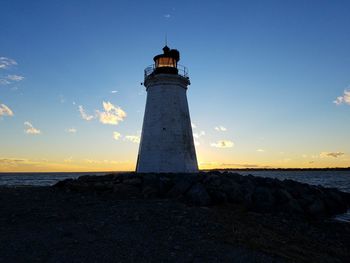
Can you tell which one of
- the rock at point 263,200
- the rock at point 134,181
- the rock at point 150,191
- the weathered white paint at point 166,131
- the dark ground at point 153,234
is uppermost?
the weathered white paint at point 166,131

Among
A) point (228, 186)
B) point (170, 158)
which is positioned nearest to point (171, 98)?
point (170, 158)

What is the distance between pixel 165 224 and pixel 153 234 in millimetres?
995

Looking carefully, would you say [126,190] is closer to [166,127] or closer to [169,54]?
[166,127]

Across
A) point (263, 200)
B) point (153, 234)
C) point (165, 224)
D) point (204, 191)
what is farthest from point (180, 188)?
point (153, 234)

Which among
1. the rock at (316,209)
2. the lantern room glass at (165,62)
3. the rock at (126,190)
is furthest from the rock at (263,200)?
the lantern room glass at (165,62)

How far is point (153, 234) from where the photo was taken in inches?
348

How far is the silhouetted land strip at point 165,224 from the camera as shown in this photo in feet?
24.8

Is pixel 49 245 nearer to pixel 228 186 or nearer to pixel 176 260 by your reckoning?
pixel 176 260

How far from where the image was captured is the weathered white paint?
1900 centimetres

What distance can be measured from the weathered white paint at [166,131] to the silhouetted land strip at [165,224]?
7.14 feet

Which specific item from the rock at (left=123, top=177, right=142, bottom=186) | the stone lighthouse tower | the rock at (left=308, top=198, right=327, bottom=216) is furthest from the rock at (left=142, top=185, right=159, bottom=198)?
the rock at (left=308, top=198, right=327, bottom=216)

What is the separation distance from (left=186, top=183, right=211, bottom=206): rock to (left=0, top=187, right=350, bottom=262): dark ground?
2.19 ft

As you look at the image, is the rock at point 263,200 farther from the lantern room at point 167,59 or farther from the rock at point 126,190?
the lantern room at point 167,59

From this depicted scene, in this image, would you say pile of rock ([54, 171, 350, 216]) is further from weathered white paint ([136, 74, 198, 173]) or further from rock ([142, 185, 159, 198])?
weathered white paint ([136, 74, 198, 173])
